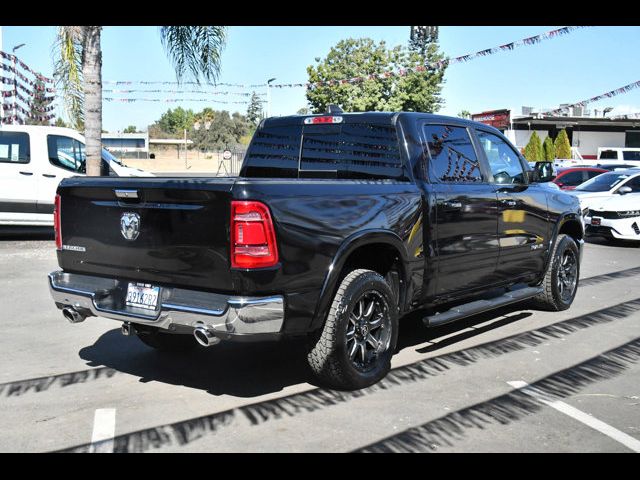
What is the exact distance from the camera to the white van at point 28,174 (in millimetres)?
12484

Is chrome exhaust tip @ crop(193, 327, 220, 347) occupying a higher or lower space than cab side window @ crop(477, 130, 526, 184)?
lower

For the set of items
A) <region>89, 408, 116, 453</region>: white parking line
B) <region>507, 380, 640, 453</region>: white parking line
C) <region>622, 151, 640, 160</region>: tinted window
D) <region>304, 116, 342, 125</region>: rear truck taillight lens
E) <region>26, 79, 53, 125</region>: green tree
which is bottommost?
<region>89, 408, 116, 453</region>: white parking line

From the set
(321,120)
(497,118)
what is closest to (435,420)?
(321,120)

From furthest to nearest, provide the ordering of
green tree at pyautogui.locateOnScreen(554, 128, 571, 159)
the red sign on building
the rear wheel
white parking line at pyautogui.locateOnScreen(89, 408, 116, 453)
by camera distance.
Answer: the red sign on building < green tree at pyautogui.locateOnScreen(554, 128, 571, 159) < the rear wheel < white parking line at pyautogui.locateOnScreen(89, 408, 116, 453)

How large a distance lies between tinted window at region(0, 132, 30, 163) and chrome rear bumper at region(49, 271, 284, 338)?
343 inches

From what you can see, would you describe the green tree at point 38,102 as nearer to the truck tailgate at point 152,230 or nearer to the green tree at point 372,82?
the truck tailgate at point 152,230

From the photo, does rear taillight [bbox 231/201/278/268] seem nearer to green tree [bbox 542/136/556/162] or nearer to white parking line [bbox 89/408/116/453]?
white parking line [bbox 89/408/116/453]

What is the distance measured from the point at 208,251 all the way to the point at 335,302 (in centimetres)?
96

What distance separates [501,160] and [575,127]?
172 ft

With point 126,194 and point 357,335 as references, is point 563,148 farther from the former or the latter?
point 126,194

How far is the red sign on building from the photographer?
51062 millimetres

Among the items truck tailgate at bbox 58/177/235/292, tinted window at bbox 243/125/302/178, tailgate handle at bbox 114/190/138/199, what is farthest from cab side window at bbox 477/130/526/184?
tailgate handle at bbox 114/190/138/199

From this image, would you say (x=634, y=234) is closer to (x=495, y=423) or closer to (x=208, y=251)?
(x=495, y=423)

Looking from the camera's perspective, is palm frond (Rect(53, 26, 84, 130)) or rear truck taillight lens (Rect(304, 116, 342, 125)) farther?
palm frond (Rect(53, 26, 84, 130))
